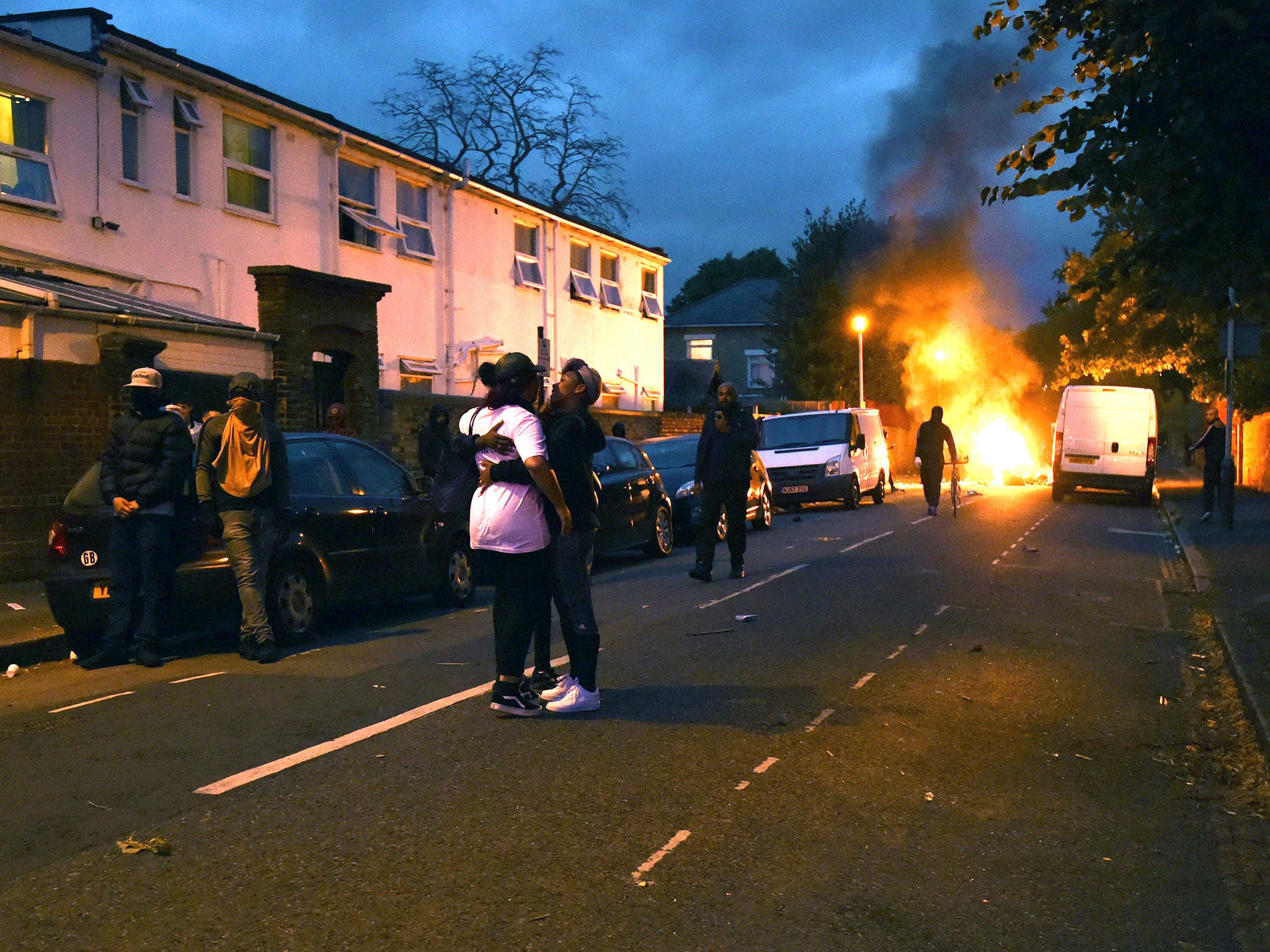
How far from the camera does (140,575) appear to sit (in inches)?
335

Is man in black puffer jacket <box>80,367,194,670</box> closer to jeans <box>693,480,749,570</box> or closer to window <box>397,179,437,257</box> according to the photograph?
jeans <box>693,480,749,570</box>

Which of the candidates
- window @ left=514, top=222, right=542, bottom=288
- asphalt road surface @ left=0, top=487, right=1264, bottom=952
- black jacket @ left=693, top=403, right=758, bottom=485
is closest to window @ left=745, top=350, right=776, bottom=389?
window @ left=514, top=222, right=542, bottom=288

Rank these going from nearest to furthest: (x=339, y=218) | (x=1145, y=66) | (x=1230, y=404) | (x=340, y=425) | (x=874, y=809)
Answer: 1. (x=874, y=809)
2. (x=1145, y=66)
3. (x=340, y=425)
4. (x=1230, y=404)
5. (x=339, y=218)

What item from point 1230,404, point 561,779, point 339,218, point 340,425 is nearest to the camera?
point 561,779

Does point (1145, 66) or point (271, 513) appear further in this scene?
point (271, 513)

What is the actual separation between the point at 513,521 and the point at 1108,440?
926 inches

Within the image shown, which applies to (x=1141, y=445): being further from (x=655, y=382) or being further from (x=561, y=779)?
(x=561, y=779)

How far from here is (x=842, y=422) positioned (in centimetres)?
2545

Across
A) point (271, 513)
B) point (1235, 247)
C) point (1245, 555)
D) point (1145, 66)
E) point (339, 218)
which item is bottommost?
point (1245, 555)

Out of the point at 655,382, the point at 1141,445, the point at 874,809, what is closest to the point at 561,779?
the point at 874,809

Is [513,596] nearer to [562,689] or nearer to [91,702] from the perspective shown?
[562,689]

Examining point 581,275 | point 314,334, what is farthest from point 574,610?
point 581,275

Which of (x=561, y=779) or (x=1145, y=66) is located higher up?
(x=1145, y=66)

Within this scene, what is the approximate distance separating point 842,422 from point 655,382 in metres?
13.5
